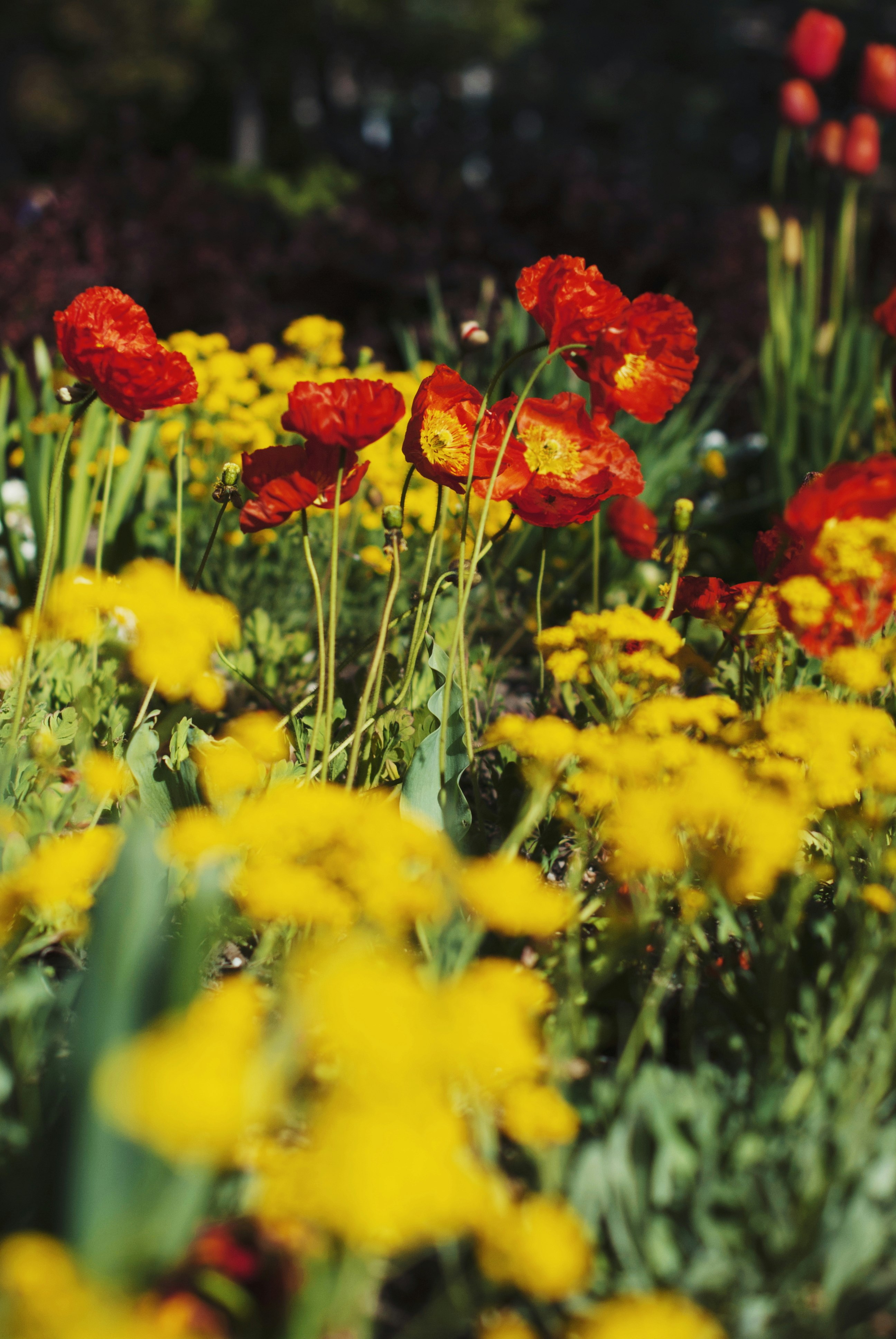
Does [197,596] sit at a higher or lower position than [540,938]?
higher

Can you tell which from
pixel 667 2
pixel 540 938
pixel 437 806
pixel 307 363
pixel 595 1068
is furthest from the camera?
pixel 667 2

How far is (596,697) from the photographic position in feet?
5.82

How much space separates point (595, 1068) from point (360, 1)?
18.8 meters

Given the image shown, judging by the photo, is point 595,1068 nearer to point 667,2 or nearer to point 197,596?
point 197,596

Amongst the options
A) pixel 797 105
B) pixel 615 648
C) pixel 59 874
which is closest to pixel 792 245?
pixel 797 105

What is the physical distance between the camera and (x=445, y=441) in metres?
1.44

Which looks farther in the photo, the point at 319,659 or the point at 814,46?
the point at 814,46

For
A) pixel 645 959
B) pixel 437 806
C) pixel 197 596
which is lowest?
pixel 645 959

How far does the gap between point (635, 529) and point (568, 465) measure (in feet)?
1.67

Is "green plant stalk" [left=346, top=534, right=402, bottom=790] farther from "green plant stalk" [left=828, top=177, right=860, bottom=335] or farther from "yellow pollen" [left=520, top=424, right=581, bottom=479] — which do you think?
"green plant stalk" [left=828, top=177, right=860, bottom=335]

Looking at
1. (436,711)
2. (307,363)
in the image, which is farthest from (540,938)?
(307,363)

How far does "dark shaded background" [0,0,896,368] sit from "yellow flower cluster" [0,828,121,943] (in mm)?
3020

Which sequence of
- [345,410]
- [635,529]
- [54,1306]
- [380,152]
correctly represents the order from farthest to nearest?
[380,152] → [635,529] → [345,410] → [54,1306]

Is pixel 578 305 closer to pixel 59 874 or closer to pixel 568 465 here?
pixel 568 465
